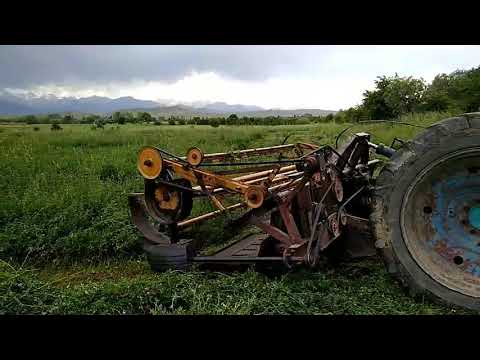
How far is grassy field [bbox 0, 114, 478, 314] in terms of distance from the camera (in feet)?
10.6

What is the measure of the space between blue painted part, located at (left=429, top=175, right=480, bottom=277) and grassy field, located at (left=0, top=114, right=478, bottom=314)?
0.45 meters

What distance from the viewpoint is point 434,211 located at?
127 inches

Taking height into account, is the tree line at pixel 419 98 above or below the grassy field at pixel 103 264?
above

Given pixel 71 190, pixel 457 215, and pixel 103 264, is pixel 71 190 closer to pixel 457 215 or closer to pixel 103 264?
pixel 103 264

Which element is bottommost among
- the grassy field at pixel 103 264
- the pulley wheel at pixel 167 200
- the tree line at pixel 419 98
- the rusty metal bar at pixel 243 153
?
the grassy field at pixel 103 264

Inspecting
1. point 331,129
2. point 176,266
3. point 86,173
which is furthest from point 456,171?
point 331,129

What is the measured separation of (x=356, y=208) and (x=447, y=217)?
1.00 metres

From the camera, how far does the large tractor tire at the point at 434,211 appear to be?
3.04 meters

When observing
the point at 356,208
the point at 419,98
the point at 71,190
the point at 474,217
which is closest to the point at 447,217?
the point at 474,217

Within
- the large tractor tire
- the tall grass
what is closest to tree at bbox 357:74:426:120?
the tall grass

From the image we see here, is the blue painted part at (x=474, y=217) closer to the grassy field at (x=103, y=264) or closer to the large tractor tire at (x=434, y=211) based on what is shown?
the large tractor tire at (x=434, y=211)

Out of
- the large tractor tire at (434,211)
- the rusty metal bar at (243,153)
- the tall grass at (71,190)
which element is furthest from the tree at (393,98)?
the large tractor tire at (434,211)

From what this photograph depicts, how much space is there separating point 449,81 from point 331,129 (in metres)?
3.91

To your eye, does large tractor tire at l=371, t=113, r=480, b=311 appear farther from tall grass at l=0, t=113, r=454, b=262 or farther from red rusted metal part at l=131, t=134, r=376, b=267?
tall grass at l=0, t=113, r=454, b=262
